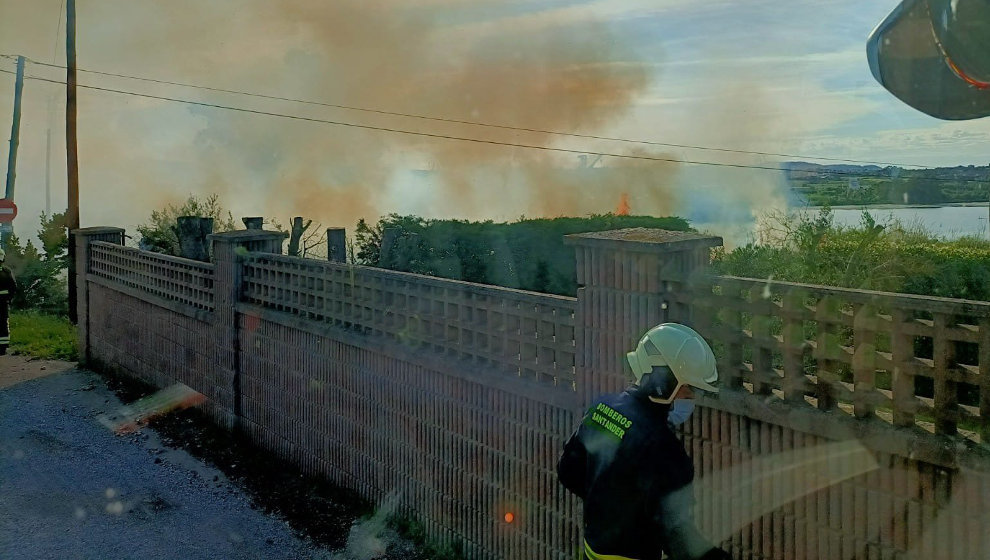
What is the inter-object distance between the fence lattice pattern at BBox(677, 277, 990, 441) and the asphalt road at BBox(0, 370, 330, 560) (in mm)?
3572

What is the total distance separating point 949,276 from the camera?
9578 mm

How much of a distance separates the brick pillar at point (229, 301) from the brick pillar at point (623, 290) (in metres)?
4.85

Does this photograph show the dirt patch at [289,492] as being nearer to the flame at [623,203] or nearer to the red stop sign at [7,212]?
the flame at [623,203]

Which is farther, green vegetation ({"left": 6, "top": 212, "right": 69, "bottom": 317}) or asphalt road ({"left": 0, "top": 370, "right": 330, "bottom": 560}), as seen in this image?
green vegetation ({"left": 6, "top": 212, "right": 69, "bottom": 317})

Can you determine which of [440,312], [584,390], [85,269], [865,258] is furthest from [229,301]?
[865,258]

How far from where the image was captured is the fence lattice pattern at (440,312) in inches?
207

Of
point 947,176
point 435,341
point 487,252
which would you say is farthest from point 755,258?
point 435,341

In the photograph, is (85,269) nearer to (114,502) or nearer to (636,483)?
(114,502)

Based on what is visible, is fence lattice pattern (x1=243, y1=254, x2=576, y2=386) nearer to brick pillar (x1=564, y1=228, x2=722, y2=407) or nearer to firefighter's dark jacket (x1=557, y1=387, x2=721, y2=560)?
brick pillar (x1=564, y1=228, x2=722, y2=407)

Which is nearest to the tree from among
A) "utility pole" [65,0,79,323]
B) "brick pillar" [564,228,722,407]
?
"utility pole" [65,0,79,323]

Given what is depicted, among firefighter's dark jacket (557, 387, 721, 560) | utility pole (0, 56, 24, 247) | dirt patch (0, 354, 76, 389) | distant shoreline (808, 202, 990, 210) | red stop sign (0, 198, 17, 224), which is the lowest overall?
dirt patch (0, 354, 76, 389)

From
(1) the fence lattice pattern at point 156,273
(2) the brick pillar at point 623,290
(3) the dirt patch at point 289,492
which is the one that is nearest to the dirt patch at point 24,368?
(1) the fence lattice pattern at point 156,273

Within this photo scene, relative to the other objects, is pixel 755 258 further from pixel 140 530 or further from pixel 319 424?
pixel 140 530

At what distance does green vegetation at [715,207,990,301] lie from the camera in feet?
31.6
